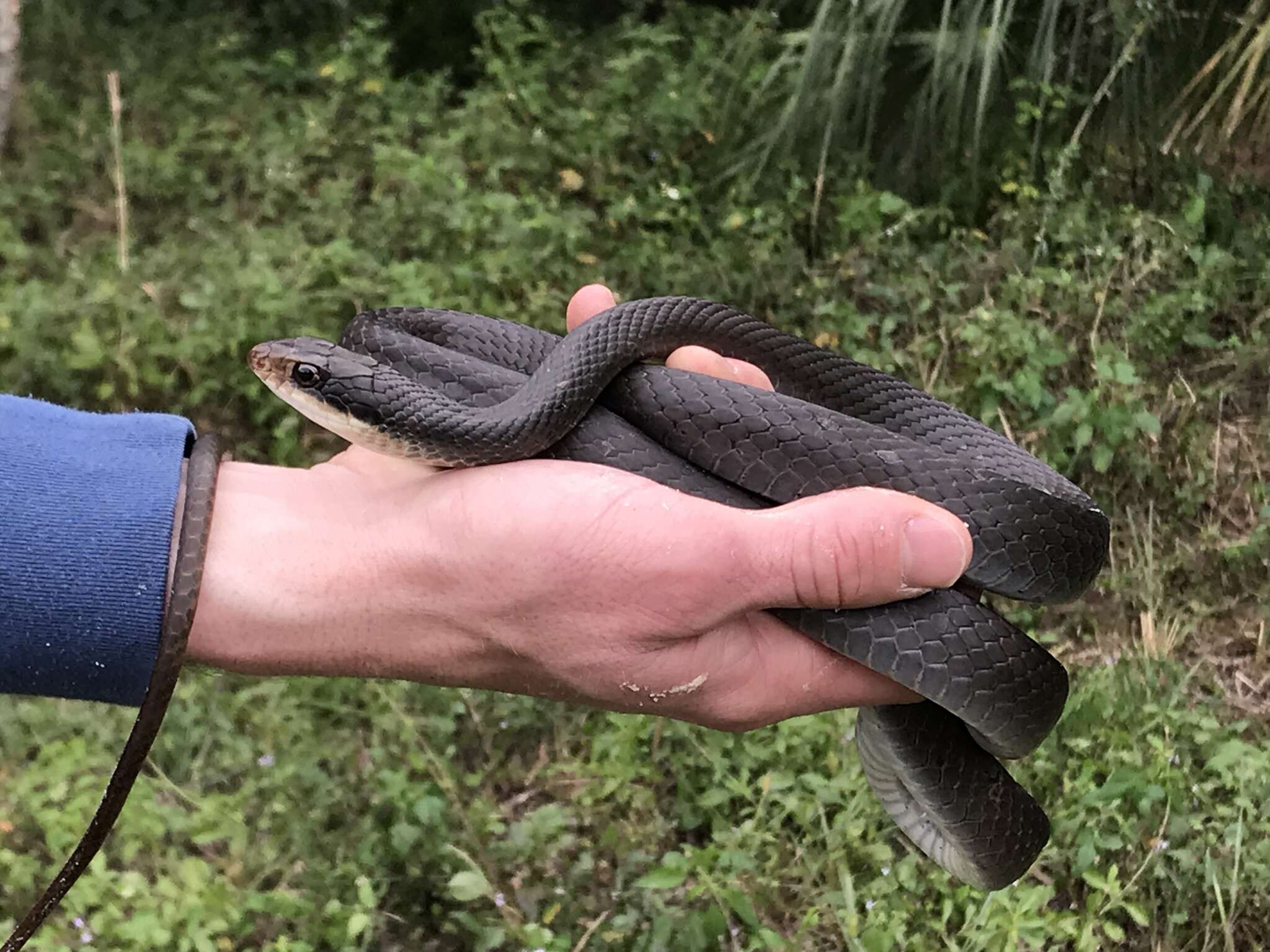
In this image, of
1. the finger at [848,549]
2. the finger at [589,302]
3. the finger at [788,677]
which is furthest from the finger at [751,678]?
the finger at [589,302]

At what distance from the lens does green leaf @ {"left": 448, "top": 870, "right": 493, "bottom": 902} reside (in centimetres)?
286

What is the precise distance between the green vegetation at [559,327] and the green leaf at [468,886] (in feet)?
0.05

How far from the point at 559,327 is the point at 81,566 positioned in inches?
125

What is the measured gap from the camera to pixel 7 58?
578 centimetres

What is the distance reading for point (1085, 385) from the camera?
4.43 metres

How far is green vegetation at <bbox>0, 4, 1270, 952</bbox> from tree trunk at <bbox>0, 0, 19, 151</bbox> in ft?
1.17

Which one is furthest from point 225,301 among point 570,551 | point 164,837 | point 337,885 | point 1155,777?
point 1155,777

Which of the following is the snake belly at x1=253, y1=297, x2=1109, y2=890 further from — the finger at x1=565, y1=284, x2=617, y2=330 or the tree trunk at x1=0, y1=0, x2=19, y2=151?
the tree trunk at x1=0, y1=0, x2=19, y2=151

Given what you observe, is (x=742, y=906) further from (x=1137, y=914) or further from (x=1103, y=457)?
(x=1103, y=457)

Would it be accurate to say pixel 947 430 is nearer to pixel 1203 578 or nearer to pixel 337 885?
pixel 1203 578

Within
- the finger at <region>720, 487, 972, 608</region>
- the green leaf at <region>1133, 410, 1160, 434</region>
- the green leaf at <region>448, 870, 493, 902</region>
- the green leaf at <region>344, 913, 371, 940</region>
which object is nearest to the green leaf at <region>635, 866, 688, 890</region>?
the green leaf at <region>448, 870, 493, 902</region>

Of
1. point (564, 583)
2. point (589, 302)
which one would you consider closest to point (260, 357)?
point (564, 583)

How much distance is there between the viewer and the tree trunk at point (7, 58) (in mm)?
5598

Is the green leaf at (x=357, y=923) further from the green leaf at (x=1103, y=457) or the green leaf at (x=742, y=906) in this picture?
the green leaf at (x=1103, y=457)
